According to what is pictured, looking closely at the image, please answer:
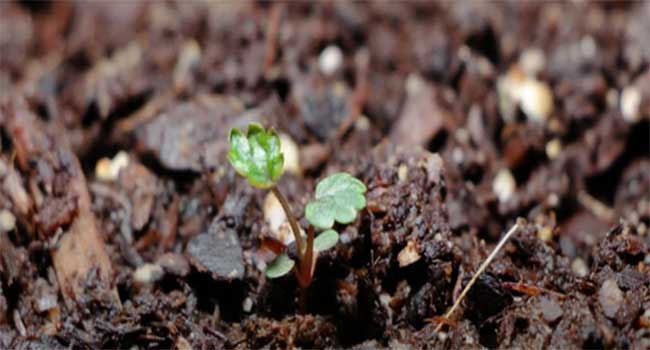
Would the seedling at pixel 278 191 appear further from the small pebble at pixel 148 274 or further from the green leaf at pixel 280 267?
the small pebble at pixel 148 274

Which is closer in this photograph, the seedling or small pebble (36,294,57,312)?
the seedling

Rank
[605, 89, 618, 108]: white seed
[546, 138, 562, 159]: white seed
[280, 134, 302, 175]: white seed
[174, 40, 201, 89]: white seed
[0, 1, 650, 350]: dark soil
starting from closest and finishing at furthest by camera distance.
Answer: [0, 1, 650, 350]: dark soil < [280, 134, 302, 175]: white seed < [546, 138, 562, 159]: white seed < [605, 89, 618, 108]: white seed < [174, 40, 201, 89]: white seed

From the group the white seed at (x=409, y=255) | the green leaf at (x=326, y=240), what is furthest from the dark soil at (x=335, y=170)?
the green leaf at (x=326, y=240)

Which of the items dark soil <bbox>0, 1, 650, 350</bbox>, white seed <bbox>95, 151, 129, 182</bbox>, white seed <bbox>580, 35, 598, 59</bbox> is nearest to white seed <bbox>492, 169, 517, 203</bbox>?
dark soil <bbox>0, 1, 650, 350</bbox>

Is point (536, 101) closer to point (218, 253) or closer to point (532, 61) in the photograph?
point (532, 61)

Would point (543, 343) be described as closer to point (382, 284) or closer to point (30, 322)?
point (382, 284)

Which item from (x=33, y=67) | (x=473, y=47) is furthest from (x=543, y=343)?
(x=33, y=67)

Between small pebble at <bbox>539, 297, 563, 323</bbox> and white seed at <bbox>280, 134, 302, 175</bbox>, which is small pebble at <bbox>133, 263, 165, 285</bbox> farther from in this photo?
small pebble at <bbox>539, 297, 563, 323</bbox>
